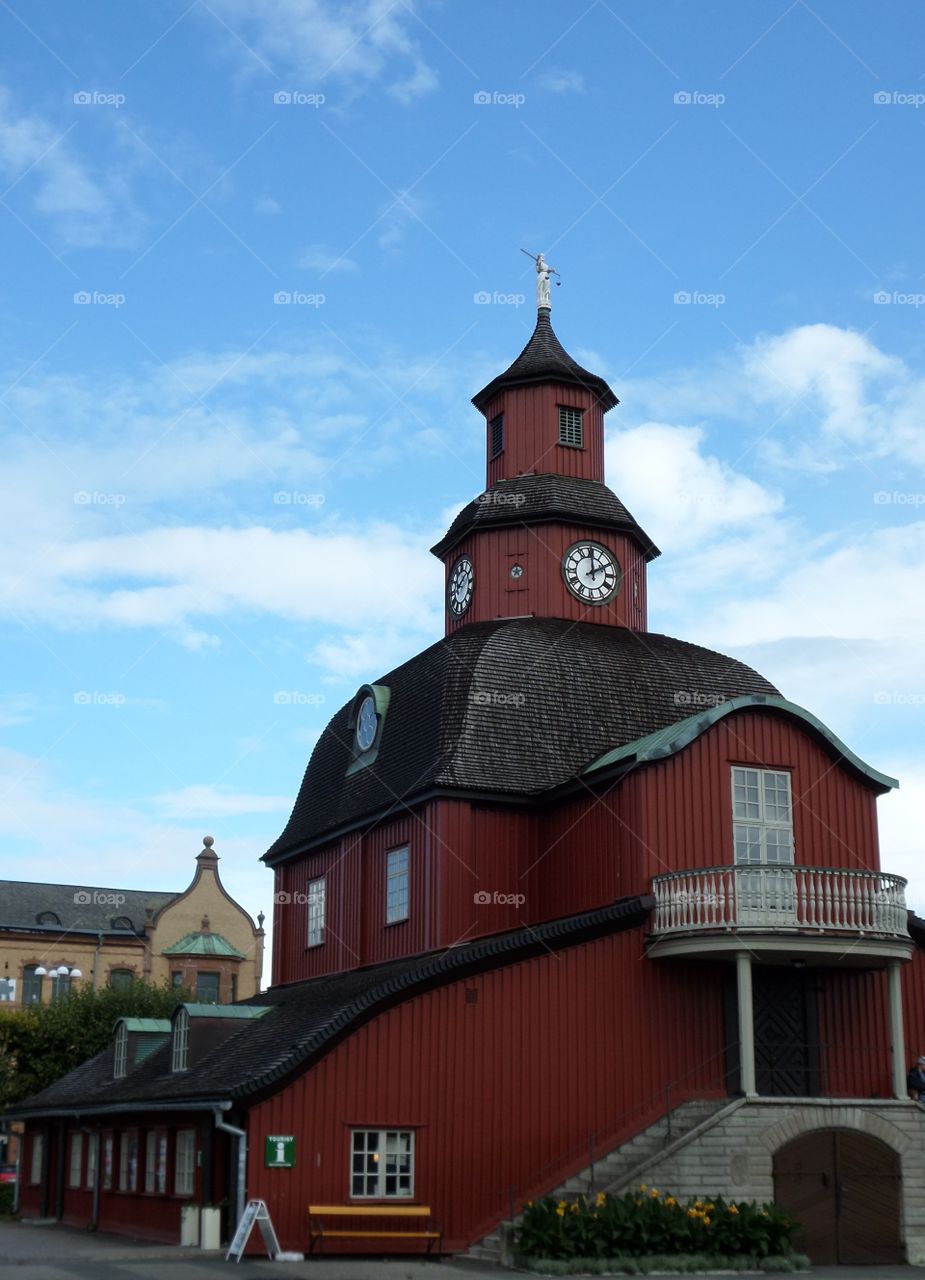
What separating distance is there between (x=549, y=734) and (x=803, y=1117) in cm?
820

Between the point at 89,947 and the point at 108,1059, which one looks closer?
the point at 108,1059

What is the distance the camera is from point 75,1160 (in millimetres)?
→ 30359

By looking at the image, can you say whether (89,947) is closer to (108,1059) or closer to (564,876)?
(108,1059)

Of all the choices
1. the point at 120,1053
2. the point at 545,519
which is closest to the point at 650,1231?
the point at 120,1053

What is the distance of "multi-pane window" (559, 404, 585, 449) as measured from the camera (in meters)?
33.3

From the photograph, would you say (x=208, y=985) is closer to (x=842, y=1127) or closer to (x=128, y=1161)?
(x=128, y=1161)

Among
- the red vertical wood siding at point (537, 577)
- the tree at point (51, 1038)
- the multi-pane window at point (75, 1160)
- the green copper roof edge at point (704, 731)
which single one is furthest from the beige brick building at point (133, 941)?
the green copper roof edge at point (704, 731)

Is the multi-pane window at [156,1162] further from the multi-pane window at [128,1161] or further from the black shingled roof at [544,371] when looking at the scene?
the black shingled roof at [544,371]

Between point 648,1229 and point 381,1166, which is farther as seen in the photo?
point 381,1166

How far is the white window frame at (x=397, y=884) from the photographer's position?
2756cm

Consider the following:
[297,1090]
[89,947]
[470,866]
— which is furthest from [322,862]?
[89,947]

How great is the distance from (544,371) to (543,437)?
139cm

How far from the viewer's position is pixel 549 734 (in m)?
27.8

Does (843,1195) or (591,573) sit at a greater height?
(591,573)
